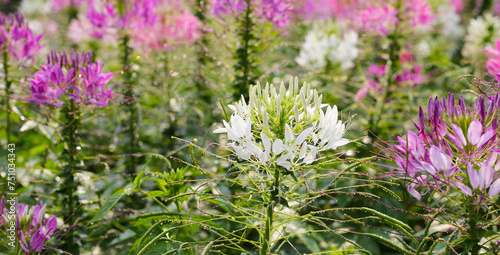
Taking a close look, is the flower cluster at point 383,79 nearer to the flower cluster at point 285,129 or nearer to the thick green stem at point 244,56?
the thick green stem at point 244,56

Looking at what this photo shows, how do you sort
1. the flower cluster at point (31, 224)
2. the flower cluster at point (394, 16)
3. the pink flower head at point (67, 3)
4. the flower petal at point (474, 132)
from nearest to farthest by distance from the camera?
1. the flower petal at point (474, 132)
2. the flower cluster at point (31, 224)
3. the flower cluster at point (394, 16)
4. the pink flower head at point (67, 3)

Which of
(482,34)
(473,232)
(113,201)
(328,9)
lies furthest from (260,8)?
(328,9)

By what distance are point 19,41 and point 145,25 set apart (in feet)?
2.27

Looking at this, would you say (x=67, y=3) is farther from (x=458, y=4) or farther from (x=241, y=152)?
(x=458, y=4)

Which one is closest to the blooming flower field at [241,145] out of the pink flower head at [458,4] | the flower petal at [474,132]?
the flower petal at [474,132]

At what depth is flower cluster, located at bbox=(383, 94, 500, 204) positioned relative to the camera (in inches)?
31.7

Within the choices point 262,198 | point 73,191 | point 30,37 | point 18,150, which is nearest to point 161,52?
point 30,37

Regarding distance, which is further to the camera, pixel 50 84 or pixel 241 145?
pixel 50 84

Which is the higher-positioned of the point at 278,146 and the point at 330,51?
the point at 330,51

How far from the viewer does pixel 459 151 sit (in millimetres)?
884

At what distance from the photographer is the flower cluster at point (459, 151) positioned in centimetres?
81

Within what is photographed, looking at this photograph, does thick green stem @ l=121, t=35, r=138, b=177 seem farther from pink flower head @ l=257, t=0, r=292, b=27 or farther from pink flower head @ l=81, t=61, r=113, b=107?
pink flower head @ l=257, t=0, r=292, b=27

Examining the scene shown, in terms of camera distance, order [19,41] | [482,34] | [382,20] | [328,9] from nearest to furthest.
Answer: [19,41]
[382,20]
[482,34]
[328,9]

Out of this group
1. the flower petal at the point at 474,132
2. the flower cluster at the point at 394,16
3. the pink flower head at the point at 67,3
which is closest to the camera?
the flower petal at the point at 474,132
